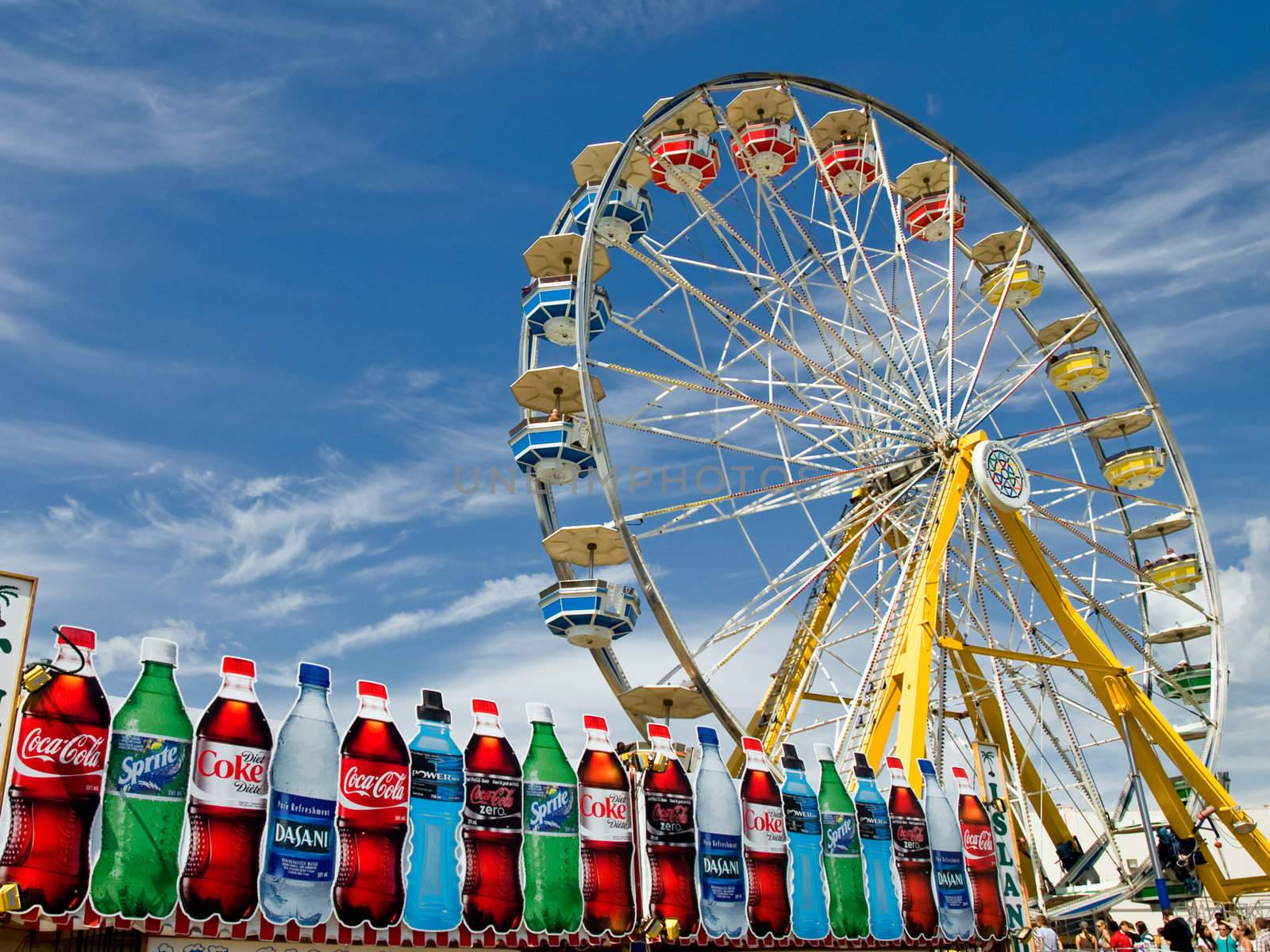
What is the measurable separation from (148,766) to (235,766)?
76 cm

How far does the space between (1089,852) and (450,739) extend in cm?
1374

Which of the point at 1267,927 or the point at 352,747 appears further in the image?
the point at 1267,927

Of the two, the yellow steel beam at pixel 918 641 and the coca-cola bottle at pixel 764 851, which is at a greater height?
the yellow steel beam at pixel 918 641

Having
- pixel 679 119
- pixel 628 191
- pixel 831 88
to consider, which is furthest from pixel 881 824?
pixel 831 88

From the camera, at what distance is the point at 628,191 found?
20828 mm

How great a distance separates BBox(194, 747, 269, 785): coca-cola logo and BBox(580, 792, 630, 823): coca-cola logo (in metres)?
3.66

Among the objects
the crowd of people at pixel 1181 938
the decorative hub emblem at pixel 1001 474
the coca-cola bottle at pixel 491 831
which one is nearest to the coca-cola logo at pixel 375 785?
the coca-cola bottle at pixel 491 831

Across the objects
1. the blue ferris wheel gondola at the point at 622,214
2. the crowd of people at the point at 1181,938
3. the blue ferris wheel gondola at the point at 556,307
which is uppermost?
the blue ferris wheel gondola at the point at 622,214

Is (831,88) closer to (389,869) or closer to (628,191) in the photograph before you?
(628,191)

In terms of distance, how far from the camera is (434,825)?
39.8 ft

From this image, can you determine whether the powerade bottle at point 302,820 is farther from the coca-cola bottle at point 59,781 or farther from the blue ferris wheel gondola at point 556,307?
the blue ferris wheel gondola at point 556,307

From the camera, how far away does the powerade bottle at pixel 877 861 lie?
15.6m

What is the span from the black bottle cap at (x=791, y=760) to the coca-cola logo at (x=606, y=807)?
2.89 m

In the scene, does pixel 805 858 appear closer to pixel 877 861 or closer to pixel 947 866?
pixel 877 861
